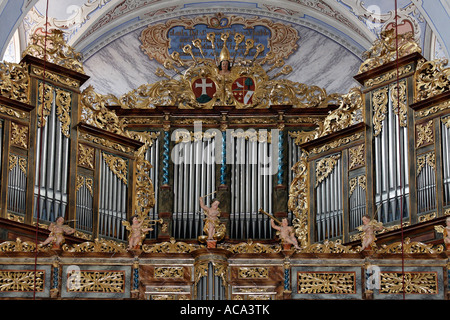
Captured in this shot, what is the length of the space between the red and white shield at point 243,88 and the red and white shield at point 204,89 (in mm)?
A: 420

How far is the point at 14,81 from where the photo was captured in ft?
71.2

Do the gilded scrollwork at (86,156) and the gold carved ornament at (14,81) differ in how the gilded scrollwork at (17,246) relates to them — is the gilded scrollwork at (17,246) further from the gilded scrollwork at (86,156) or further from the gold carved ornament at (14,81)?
the gold carved ornament at (14,81)

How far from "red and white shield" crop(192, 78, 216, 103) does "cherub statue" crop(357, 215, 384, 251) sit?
19.4ft

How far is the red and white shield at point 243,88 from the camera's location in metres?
→ 24.5

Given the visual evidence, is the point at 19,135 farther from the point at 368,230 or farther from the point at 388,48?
the point at 388,48

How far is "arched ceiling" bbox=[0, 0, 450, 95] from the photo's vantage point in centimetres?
2453

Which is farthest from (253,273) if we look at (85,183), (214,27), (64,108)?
(214,27)
